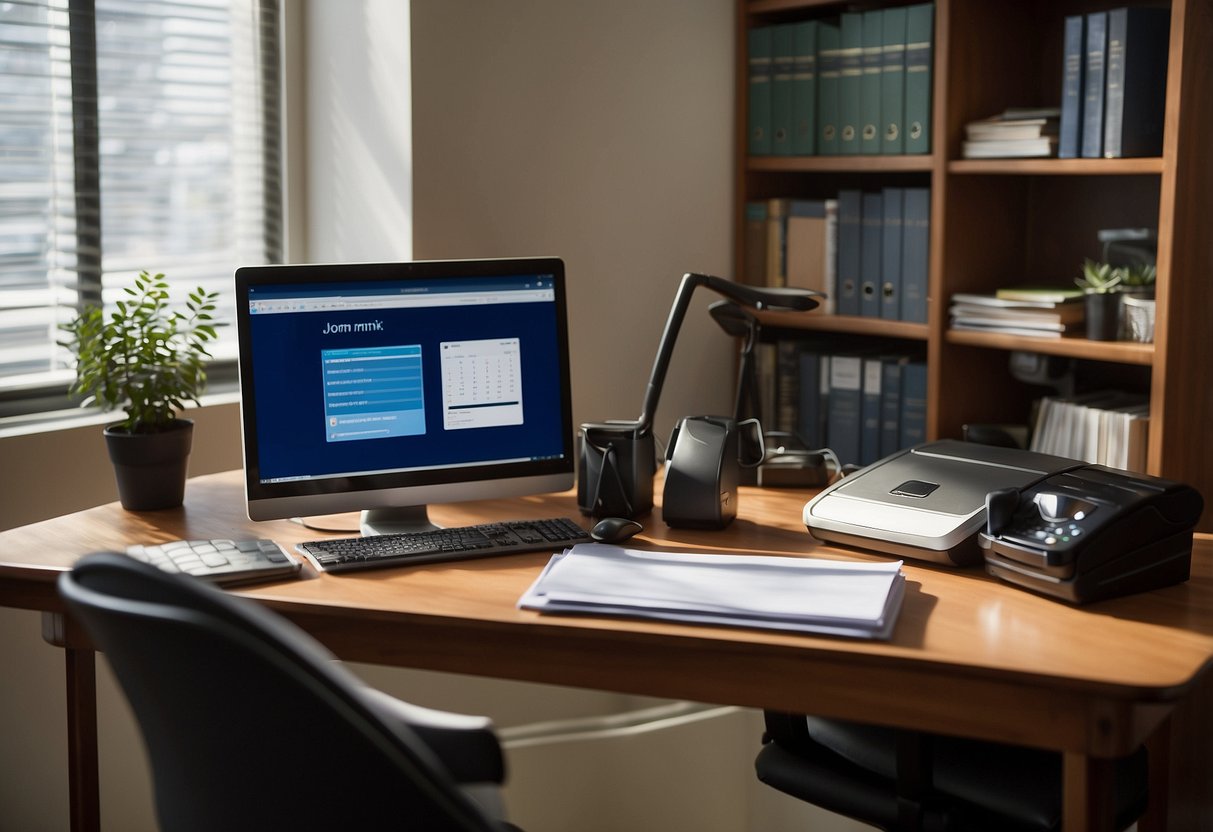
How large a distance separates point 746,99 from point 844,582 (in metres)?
1.68

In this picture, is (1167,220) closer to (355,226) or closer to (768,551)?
(768,551)

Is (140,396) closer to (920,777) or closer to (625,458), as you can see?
(625,458)

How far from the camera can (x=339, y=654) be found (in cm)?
167

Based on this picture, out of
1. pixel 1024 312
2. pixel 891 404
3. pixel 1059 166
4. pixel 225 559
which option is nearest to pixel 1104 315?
pixel 1024 312

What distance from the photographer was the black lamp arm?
204 centimetres

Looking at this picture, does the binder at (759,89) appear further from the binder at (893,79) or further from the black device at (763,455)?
the black device at (763,455)

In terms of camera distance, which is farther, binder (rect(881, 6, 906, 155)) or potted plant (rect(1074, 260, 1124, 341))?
binder (rect(881, 6, 906, 155))

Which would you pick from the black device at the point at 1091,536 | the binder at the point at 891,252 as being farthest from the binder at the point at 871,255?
the black device at the point at 1091,536

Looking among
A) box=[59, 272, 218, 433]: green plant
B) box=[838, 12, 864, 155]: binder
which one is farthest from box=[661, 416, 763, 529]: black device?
box=[838, 12, 864, 155]: binder

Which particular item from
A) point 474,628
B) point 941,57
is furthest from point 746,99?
point 474,628

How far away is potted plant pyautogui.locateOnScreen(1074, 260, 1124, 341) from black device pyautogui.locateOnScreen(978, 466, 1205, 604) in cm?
82

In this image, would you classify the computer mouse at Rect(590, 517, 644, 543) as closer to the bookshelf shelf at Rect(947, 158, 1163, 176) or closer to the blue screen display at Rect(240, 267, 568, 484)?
the blue screen display at Rect(240, 267, 568, 484)

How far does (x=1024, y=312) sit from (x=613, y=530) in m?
1.17

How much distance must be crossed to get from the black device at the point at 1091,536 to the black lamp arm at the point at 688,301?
514 mm
